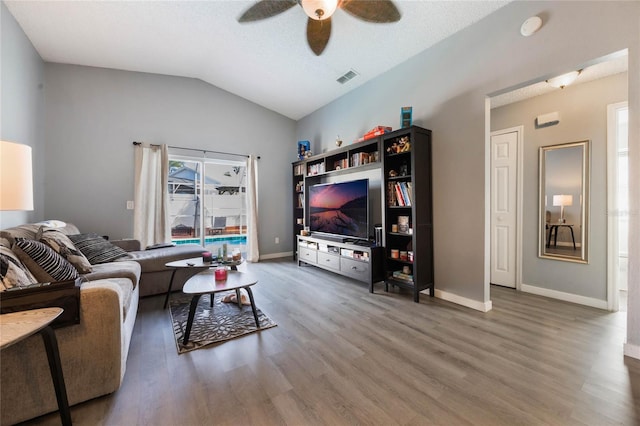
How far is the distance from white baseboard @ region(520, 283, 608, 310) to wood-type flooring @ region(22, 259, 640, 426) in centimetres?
16

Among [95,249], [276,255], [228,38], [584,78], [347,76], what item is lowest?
[276,255]

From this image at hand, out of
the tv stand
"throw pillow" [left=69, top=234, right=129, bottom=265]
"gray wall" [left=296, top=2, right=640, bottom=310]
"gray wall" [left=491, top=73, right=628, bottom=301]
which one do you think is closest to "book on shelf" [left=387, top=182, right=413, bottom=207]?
"gray wall" [left=296, top=2, right=640, bottom=310]

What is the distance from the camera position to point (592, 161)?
2.64 metres

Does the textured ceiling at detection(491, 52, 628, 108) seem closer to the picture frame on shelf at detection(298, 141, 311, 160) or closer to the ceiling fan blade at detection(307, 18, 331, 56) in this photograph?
the ceiling fan blade at detection(307, 18, 331, 56)

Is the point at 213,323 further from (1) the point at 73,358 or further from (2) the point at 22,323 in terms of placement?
(2) the point at 22,323

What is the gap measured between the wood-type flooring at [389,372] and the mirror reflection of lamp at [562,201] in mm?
984

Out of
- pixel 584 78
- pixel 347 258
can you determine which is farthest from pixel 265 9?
pixel 584 78

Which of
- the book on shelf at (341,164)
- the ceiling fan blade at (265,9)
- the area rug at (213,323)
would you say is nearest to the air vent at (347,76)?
the book on shelf at (341,164)

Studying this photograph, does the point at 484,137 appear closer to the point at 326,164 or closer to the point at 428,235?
the point at 428,235

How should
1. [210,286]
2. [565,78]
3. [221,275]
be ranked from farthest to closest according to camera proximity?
[565,78]
[221,275]
[210,286]

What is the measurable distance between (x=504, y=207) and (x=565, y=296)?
3.78ft

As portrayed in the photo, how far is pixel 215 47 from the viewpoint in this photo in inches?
129

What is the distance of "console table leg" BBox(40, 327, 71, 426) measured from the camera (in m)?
1.06

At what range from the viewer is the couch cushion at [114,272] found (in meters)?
1.99
